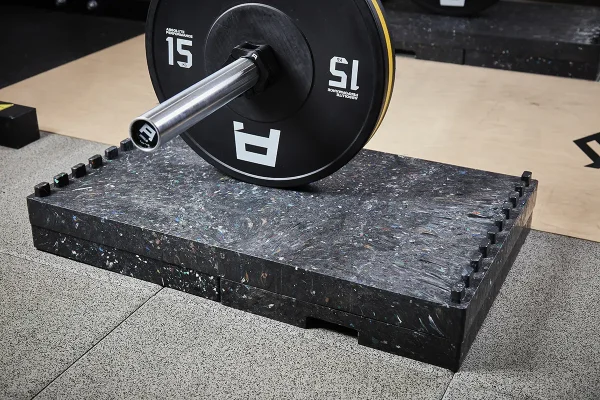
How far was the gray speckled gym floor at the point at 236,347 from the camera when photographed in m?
1.46

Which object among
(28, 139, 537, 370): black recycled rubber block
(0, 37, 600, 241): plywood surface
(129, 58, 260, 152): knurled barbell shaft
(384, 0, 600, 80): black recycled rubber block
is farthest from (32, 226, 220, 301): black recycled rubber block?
(384, 0, 600, 80): black recycled rubber block

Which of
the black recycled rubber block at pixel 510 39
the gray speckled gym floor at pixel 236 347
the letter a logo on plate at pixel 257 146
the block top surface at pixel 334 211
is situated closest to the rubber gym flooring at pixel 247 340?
the gray speckled gym floor at pixel 236 347

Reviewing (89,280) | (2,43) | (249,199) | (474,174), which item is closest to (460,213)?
(474,174)

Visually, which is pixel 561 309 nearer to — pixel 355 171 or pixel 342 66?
pixel 355 171

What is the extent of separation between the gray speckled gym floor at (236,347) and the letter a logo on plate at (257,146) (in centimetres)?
35

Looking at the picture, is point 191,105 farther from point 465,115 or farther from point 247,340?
point 465,115

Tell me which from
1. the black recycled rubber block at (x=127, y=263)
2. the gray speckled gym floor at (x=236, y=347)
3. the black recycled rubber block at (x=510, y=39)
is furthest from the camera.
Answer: the black recycled rubber block at (x=510, y=39)

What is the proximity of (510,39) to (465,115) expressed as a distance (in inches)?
21.8

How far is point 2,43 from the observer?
3320 millimetres

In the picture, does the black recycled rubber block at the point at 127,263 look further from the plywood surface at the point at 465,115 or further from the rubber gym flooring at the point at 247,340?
the plywood surface at the point at 465,115

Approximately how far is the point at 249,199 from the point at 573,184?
1.00m

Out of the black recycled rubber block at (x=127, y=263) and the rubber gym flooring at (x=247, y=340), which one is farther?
the black recycled rubber block at (x=127, y=263)

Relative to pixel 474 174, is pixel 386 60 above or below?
above

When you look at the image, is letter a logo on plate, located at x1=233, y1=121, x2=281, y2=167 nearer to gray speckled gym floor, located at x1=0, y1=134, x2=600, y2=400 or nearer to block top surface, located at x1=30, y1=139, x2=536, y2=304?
block top surface, located at x1=30, y1=139, x2=536, y2=304
